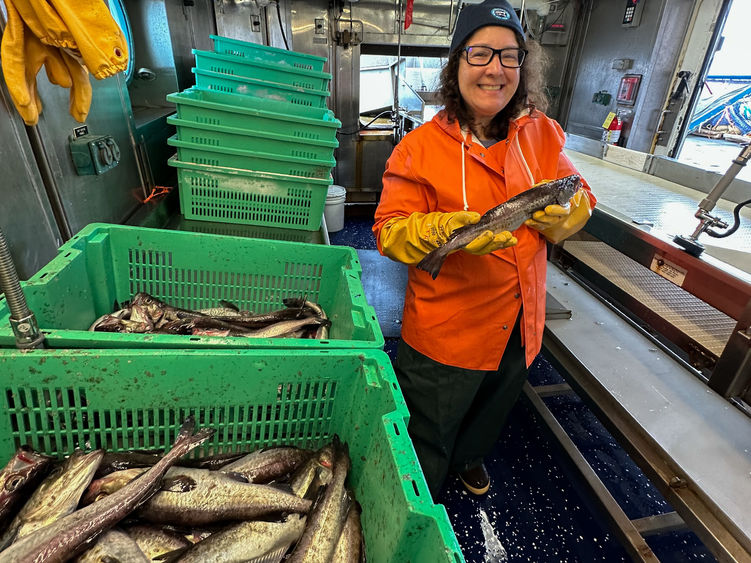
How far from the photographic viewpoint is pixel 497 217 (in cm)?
157

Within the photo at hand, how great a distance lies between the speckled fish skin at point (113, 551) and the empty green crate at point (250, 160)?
6.21 feet

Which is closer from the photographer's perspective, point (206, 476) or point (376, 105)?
point (206, 476)

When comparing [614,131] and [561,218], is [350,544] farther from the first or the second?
[614,131]

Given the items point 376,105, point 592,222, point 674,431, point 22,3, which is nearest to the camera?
point 22,3

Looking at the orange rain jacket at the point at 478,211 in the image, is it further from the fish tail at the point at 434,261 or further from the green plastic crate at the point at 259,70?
the green plastic crate at the point at 259,70

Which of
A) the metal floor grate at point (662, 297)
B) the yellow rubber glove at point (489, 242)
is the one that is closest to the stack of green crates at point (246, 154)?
the yellow rubber glove at point (489, 242)

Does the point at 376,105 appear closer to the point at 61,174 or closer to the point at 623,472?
the point at 61,174

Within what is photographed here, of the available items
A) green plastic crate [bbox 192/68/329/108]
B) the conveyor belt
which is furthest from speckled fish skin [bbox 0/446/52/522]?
green plastic crate [bbox 192/68/329/108]

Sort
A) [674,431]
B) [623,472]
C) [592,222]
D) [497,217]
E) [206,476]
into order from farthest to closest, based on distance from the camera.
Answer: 1. [623,472]
2. [592,222]
3. [674,431]
4. [497,217]
5. [206,476]

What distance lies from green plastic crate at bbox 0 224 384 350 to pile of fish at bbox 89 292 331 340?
0.26 ft

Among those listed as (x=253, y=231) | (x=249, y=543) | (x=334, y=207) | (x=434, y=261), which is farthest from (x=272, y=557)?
(x=334, y=207)

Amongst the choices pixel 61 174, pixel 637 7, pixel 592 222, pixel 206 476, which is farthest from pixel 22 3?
pixel 637 7

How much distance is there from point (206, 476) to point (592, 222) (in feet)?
7.12

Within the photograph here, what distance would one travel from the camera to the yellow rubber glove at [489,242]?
4.77 ft
